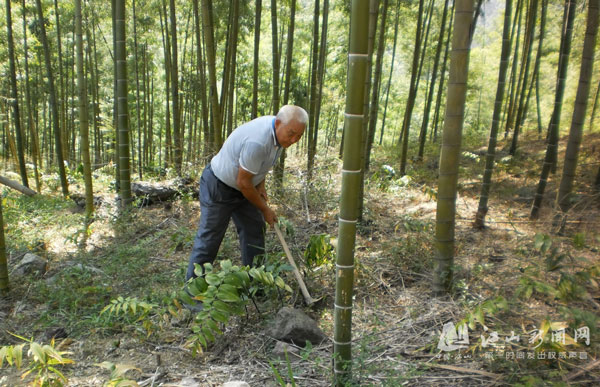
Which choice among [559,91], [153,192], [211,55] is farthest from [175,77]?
[559,91]

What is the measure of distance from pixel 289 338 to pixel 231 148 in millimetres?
1302

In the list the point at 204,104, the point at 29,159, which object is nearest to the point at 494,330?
the point at 204,104

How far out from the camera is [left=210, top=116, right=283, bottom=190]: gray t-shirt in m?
2.57

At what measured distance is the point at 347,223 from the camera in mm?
1640

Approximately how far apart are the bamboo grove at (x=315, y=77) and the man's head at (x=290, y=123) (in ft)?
1.02

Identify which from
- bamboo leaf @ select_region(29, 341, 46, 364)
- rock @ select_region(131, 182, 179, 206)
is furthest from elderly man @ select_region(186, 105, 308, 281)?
rock @ select_region(131, 182, 179, 206)

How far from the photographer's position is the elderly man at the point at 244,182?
2.56 meters

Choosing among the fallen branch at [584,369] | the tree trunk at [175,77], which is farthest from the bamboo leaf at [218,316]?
the tree trunk at [175,77]

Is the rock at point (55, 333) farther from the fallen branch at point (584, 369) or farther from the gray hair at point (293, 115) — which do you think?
the fallen branch at point (584, 369)

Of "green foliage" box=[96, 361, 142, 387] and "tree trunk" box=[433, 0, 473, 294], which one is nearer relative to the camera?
"green foliage" box=[96, 361, 142, 387]

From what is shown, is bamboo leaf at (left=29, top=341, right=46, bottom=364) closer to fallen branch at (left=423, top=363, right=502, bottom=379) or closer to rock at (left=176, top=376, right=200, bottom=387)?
rock at (left=176, top=376, right=200, bottom=387)

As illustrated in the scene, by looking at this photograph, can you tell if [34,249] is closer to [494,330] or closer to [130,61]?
[494,330]

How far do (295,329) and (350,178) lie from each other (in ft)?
3.63

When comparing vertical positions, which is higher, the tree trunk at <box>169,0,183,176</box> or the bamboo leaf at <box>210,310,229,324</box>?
the tree trunk at <box>169,0,183,176</box>
